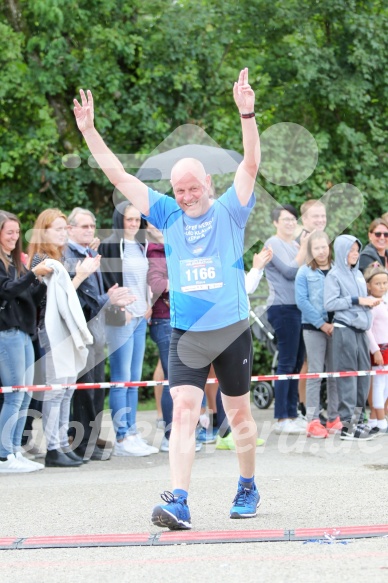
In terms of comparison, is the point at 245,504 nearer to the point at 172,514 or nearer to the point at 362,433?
the point at 172,514

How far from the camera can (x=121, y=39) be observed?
50.5ft

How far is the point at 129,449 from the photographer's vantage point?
9.43 m

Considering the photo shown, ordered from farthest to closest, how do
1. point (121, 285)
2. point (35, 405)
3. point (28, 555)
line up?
point (35, 405)
point (121, 285)
point (28, 555)

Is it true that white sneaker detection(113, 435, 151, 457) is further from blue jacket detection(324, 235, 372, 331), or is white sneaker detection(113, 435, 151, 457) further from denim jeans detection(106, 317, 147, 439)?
blue jacket detection(324, 235, 372, 331)

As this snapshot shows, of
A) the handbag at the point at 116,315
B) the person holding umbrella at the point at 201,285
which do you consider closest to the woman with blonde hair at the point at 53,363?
the handbag at the point at 116,315

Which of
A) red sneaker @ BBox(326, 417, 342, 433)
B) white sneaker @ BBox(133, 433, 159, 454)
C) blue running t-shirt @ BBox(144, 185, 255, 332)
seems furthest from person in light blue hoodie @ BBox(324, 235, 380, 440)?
blue running t-shirt @ BBox(144, 185, 255, 332)

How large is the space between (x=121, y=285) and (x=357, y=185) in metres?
7.90

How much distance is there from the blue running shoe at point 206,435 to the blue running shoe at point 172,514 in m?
3.98

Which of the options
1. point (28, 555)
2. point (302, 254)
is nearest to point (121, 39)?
point (302, 254)

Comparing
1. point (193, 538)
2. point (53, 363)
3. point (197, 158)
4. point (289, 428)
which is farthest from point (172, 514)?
point (197, 158)

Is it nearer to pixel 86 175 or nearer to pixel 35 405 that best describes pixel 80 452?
pixel 35 405

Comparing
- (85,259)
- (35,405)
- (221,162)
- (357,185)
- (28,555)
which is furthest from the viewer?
(357,185)

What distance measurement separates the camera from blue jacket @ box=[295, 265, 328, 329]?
1044cm

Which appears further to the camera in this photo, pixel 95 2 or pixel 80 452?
pixel 95 2
